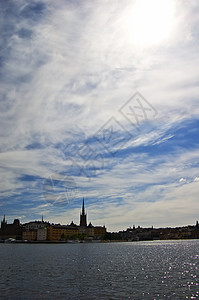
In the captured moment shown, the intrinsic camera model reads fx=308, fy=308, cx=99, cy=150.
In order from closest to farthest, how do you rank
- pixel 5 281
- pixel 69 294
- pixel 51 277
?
1. pixel 69 294
2. pixel 5 281
3. pixel 51 277

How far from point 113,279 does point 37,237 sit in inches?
6917

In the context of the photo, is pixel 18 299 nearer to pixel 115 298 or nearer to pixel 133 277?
pixel 115 298

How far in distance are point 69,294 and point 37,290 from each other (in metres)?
3.41

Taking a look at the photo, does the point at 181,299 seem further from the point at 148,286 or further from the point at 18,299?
the point at 18,299

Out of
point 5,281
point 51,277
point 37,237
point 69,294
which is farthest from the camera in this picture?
point 37,237

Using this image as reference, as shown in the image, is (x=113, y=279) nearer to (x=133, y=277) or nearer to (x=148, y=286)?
(x=133, y=277)

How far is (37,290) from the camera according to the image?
2794 cm

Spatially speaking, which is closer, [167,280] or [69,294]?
[69,294]

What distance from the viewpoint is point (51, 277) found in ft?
117

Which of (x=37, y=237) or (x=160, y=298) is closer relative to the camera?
(x=160, y=298)

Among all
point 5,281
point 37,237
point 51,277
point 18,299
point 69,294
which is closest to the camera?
point 18,299

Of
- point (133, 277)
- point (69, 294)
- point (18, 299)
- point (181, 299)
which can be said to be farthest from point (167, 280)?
point (18, 299)

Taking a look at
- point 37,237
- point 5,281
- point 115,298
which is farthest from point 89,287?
point 37,237

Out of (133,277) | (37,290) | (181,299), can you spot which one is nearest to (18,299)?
(37,290)
